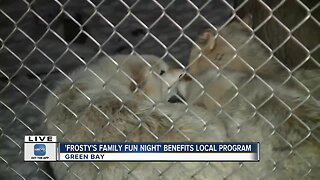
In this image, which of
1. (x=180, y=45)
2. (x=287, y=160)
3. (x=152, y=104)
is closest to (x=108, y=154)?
(x=152, y=104)

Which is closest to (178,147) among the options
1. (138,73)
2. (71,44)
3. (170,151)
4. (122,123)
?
(170,151)

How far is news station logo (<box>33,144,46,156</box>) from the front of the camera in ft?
4.61

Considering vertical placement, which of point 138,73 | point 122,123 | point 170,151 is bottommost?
point 170,151

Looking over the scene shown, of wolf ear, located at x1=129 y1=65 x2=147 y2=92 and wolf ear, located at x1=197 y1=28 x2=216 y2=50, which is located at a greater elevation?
wolf ear, located at x1=197 y1=28 x2=216 y2=50

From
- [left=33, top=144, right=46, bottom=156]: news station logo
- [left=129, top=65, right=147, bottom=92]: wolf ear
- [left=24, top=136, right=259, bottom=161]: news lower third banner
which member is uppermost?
[left=129, top=65, right=147, bottom=92]: wolf ear

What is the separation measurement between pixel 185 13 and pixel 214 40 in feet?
1.45

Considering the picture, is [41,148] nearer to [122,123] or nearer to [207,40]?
[122,123]

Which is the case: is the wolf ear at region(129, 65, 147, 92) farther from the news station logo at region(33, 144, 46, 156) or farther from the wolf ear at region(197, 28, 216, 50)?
the news station logo at region(33, 144, 46, 156)

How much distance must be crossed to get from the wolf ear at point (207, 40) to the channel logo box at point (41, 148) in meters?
0.50

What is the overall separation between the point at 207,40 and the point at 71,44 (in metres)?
0.40

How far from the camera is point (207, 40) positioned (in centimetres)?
160

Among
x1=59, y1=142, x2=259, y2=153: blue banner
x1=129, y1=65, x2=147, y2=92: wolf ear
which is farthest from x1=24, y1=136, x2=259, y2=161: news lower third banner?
x1=129, y1=65, x2=147, y2=92: wolf ear

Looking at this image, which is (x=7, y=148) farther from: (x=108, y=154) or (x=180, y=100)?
(x=180, y=100)

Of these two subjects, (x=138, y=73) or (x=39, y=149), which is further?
(x=138, y=73)
